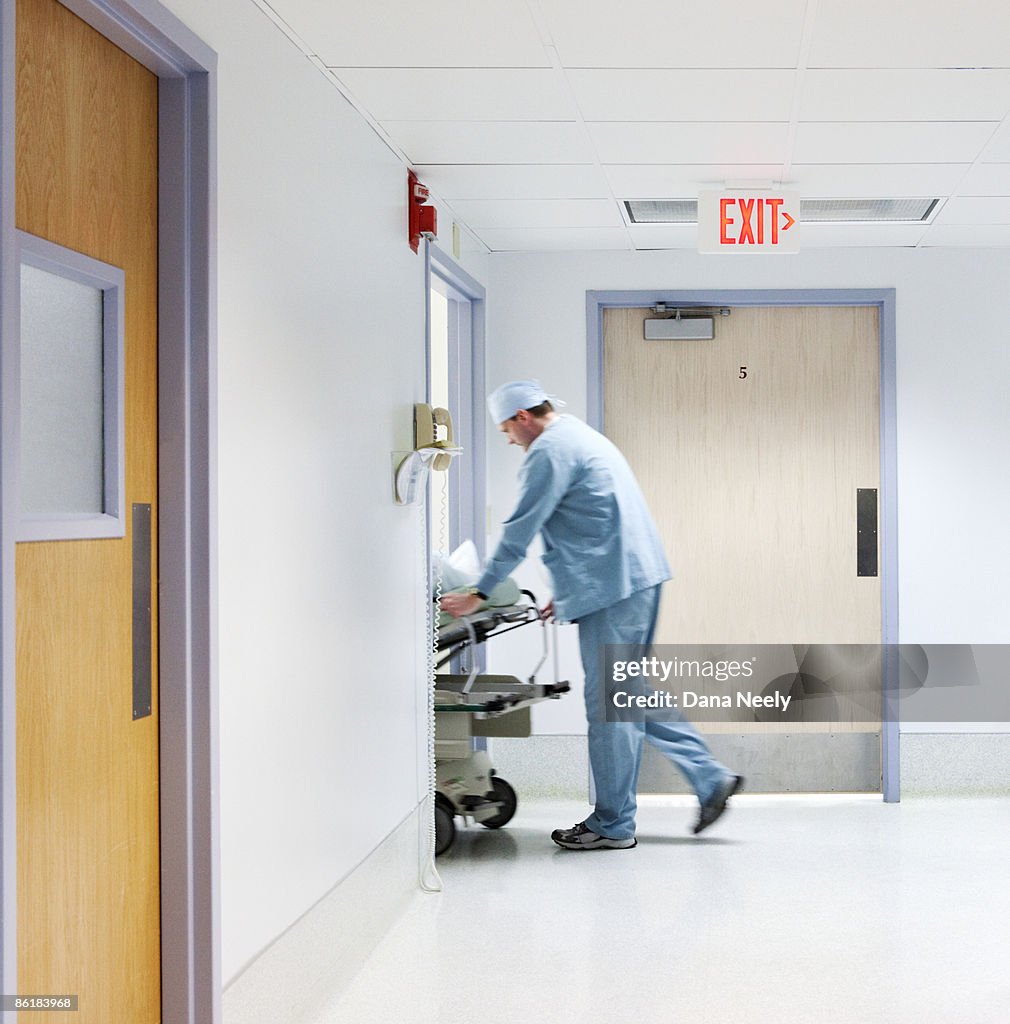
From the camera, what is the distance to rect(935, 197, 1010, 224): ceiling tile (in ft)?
14.2

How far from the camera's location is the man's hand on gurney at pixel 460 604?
14.2ft

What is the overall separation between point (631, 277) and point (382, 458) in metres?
2.07

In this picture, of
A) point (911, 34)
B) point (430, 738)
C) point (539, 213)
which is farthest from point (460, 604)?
point (911, 34)

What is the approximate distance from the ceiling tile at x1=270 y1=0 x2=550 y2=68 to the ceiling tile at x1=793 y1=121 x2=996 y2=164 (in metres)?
0.98

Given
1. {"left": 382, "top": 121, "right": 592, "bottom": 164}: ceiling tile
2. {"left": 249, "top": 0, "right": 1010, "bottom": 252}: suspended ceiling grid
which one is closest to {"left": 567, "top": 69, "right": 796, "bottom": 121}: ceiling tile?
{"left": 249, "top": 0, "right": 1010, "bottom": 252}: suspended ceiling grid

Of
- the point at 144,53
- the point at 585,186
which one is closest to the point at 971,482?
the point at 585,186

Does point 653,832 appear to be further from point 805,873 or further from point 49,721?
point 49,721

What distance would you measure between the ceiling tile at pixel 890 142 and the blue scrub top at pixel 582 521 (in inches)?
47.6

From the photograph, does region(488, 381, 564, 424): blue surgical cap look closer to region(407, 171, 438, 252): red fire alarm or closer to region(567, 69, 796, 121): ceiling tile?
region(407, 171, 438, 252): red fire alarm

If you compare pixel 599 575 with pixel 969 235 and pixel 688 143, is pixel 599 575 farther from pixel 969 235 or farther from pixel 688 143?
pixel 969 235

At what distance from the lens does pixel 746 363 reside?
5.26m

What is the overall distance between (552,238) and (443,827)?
2.26 meters

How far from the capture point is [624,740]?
4.48 metres

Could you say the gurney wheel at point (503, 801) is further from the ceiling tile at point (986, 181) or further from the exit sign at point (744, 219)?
the ceiling tile at point (986, 181)
